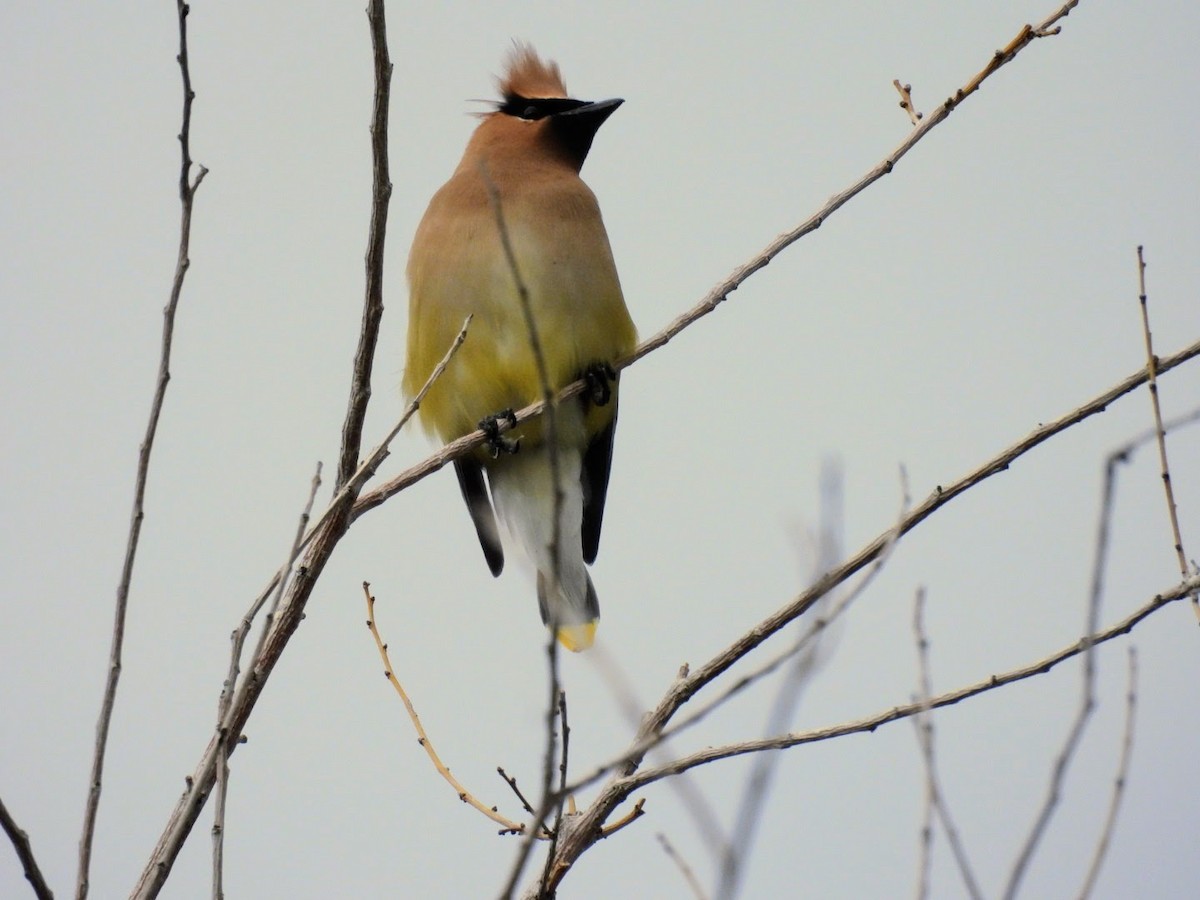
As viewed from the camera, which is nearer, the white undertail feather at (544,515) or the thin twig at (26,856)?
the thin twig at (26,856)

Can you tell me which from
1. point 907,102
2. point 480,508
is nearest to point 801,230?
point 907,102

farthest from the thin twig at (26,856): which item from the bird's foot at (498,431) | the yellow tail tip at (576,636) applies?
the yellow tail tip at (576,636)

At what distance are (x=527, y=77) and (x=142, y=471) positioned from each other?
295 cm

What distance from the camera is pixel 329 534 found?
225 centimetres

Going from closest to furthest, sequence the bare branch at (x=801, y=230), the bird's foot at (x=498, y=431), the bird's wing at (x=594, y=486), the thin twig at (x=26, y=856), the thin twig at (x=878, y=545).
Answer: the thin twig at (x=26, y=856) → the thin twig at (x=878, y=545) → the bare branch at (x=801, y=230) → the bird's foot at (x=498, y=431) → the bird's wing at (x=594, y=486)

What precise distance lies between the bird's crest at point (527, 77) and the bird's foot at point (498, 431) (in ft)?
3.95

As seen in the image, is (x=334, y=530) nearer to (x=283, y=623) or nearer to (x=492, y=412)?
(x=283, y=623)

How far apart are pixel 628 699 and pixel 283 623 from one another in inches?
22.1

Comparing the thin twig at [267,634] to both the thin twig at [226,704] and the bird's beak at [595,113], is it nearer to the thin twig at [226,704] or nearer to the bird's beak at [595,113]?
the thin twig at [226,704]

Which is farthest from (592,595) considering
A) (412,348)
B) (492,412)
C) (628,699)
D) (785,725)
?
(785,725)

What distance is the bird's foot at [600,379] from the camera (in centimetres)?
385

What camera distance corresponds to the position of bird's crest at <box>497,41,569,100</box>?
4.52 metres

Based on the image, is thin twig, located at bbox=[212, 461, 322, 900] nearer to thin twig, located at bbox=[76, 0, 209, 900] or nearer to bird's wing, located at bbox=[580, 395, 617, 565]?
thin twig, located at bbox=[76, 0, 209, 900]

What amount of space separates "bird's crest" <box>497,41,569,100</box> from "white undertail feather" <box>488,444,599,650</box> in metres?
1.19
